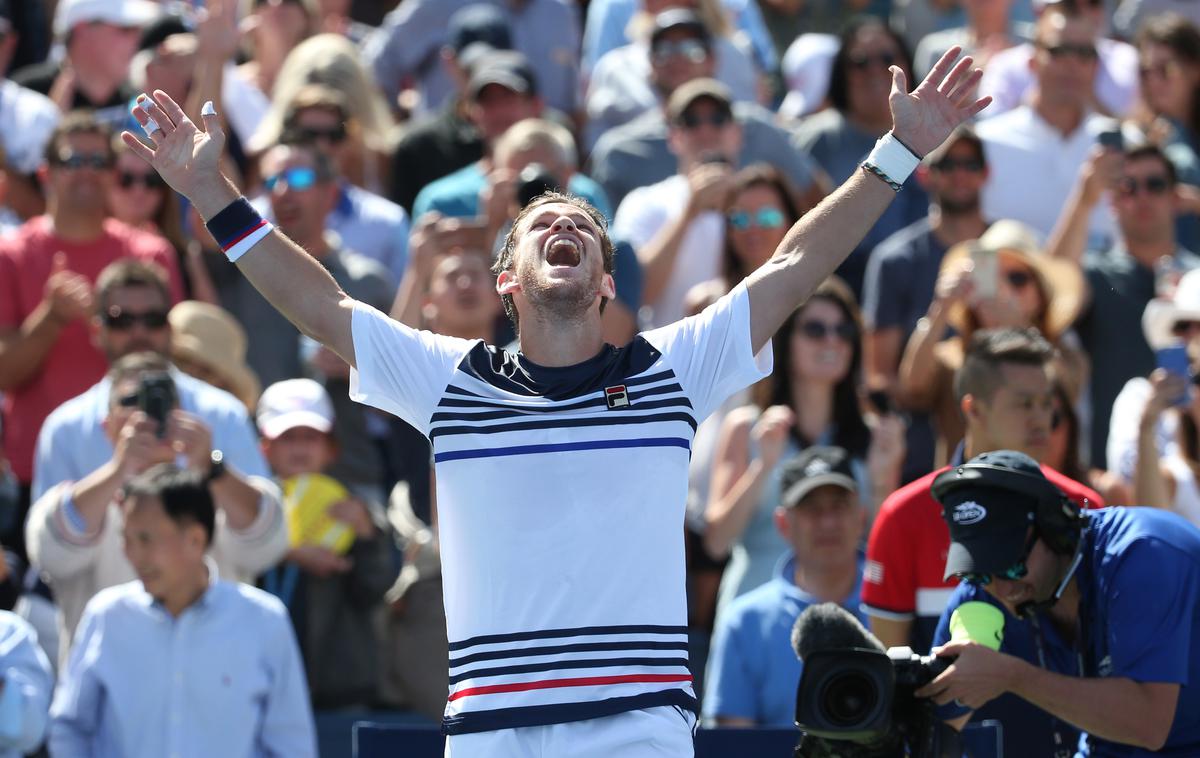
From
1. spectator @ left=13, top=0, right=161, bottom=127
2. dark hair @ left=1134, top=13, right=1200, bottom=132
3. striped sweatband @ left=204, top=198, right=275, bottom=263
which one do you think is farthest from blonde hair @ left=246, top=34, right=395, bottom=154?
striped sweatband @ left=204, top=198, right=275, bottom=263

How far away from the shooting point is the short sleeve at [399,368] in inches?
185

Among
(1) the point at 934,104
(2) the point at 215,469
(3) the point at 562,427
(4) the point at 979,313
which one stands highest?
(4) the point at 979,313

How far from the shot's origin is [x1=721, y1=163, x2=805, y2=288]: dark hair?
9352 millimetres

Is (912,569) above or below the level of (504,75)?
below

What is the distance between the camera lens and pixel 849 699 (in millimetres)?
4934

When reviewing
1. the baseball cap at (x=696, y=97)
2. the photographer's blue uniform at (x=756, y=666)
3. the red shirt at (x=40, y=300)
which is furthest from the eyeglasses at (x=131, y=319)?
the baseball cap at (x=696, y=97)

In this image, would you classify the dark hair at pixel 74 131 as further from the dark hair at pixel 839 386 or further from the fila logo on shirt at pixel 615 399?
the fila logo on shirt at pixel 615 399

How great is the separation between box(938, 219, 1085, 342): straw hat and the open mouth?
13.7 ft

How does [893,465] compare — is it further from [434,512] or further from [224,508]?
[224,508]

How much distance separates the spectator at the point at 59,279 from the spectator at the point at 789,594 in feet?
10.5

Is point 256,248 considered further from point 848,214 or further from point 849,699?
point 849,699

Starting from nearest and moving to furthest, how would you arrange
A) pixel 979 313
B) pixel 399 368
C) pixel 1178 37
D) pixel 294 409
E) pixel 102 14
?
pixel 399 368
pixel 294 409
pixel 979 313
pixel 102 14
pixel 1178 37

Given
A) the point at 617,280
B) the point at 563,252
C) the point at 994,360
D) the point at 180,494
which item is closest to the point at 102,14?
the point at 617,280

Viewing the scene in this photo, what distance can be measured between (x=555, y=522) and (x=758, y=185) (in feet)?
16.8
